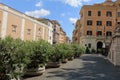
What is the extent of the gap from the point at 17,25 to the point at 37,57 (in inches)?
929

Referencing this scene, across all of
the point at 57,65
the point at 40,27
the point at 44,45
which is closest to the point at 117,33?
the point at 57,65

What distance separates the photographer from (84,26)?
6756 centimetres

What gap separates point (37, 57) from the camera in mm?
14789

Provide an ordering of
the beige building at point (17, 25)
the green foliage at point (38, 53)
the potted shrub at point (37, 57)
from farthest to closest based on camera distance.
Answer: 1. the beige building at point (17, 25)
2. the green foliage at point (38, 53)
3. the potted shrub at point (37, 57)

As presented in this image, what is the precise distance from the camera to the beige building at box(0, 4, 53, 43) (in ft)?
106

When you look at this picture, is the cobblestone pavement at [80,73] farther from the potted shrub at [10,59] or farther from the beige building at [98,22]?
the beige building at [98,22]

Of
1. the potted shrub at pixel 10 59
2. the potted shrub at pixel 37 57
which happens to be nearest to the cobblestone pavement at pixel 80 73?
the potted shrub at pixel 37 57

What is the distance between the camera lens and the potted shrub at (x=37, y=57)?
46.5 feet

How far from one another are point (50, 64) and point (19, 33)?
20251mm

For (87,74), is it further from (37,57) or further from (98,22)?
(98,22)

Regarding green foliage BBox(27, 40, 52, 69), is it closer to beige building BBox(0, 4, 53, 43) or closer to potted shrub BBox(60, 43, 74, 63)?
potted shrub BBox(60, 43, 74, 63)

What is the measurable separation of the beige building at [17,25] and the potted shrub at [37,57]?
12469 mm

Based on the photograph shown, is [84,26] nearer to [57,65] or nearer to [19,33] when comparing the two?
[19,33]

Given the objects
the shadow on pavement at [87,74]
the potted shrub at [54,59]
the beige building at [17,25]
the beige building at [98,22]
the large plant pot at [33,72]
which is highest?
the beige building at [98,22]
